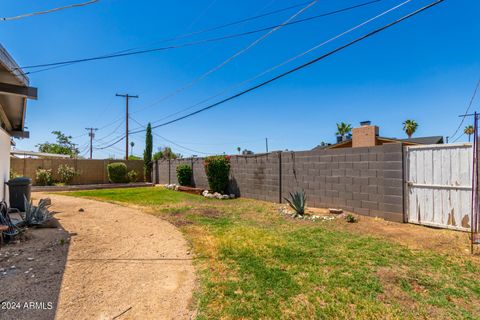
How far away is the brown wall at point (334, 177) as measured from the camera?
6.48 meters

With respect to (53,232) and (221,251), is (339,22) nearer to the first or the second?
(221,251)

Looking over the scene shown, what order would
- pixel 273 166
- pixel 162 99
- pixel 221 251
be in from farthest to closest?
pixel 162 99, pixel 273 166, pixel 221 251

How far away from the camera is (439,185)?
566 cm

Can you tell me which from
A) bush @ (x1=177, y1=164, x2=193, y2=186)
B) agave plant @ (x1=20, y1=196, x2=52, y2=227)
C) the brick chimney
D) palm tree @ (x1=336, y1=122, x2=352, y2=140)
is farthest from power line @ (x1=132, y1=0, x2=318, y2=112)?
palm tree @ (x1=336, y1=122, x2=352, y2=140)

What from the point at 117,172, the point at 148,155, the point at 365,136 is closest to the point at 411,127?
the point at 365,136

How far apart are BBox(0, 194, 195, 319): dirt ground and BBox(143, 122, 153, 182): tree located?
1593 centimetres

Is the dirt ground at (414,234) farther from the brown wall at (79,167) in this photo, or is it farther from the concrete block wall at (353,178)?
the brown wall at (79,167)

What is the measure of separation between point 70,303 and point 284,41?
31.4 feet

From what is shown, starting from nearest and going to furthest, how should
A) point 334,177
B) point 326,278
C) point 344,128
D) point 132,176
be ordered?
point 326,278 < point 334,177 < point 132,176 < point 344,128

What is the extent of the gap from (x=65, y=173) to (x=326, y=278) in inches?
765

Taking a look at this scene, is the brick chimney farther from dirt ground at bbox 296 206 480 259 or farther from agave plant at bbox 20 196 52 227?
agave plant at bbox 20 196 52 227

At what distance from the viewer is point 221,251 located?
14.1ft

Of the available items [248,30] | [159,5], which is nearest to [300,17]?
[248,30]

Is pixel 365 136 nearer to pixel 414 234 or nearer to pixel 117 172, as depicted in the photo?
pixel 414 234
